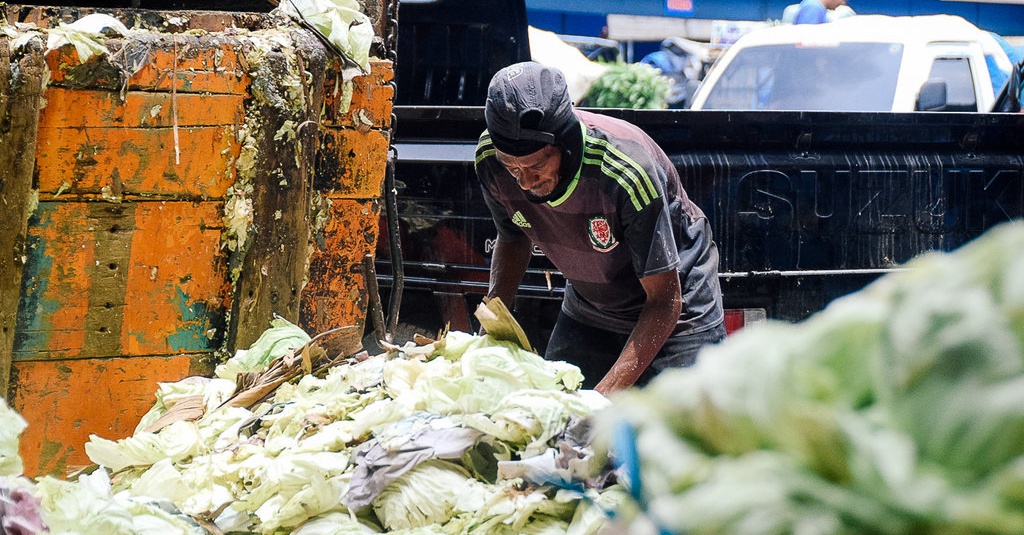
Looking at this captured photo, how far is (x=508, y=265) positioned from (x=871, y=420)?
310 centimetres

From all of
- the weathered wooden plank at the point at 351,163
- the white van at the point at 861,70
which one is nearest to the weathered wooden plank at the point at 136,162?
the weathered wooden plank at the point at 351,163

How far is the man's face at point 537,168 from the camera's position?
3.17m

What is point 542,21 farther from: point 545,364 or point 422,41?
point 545,364

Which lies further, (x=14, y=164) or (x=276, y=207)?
(x=276, y=207)

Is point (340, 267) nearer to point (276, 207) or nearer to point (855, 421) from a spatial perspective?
point (276, 207)

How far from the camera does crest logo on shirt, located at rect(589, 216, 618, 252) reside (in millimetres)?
3324

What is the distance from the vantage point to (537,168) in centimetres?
320

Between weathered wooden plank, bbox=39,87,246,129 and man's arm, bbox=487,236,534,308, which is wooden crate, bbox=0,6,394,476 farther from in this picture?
man's arm, bbox=487,236,534,308

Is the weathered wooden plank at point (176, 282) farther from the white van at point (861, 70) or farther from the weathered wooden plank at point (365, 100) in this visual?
the white van at point (861, 70)

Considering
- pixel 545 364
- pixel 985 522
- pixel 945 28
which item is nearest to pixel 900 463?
pixel 985 522

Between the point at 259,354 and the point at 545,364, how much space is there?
1116 millimetres

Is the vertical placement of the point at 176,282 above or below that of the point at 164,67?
below

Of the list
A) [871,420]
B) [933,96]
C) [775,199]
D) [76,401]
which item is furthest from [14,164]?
[933,96]

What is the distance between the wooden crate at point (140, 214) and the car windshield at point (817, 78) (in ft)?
13.7
